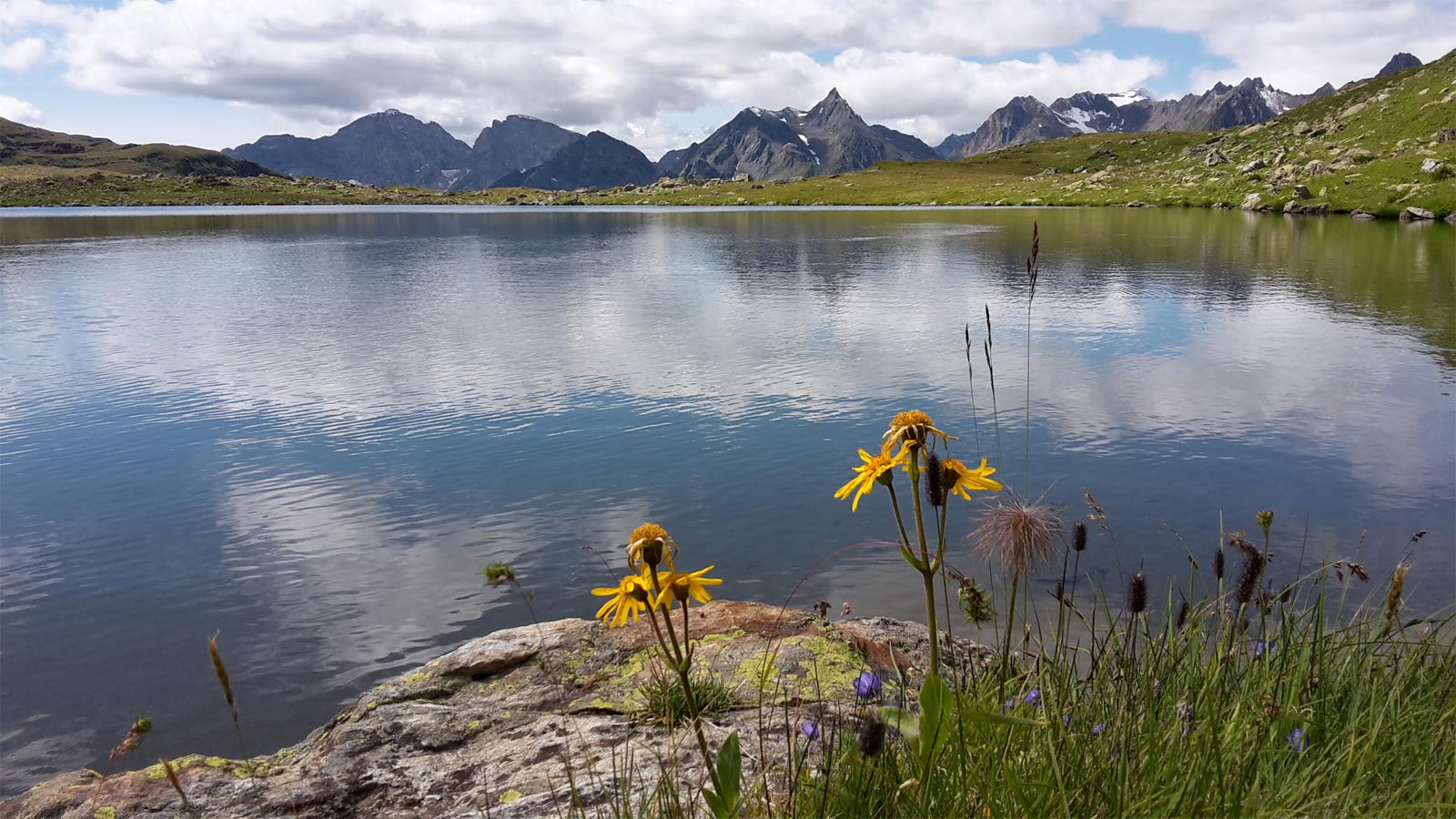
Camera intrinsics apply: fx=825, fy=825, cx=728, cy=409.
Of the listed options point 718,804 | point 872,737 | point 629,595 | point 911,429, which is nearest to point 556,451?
point 629,595

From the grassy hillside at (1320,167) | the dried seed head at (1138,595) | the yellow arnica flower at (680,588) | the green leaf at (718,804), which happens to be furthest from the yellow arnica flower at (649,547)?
the grassy hillside at (1320,167)

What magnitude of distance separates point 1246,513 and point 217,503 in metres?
16.6

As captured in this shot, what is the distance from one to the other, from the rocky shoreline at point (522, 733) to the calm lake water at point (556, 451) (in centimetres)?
229

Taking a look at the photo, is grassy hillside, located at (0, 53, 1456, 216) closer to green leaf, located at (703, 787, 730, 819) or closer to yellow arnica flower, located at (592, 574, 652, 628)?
yellow arnica flower, located at (592, 574, 652, 628)

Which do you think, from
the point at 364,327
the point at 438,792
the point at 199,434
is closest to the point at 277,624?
the point at 438,792

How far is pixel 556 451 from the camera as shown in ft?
52.9

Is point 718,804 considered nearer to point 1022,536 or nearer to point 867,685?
point 867,685

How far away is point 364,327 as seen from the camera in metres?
30.9

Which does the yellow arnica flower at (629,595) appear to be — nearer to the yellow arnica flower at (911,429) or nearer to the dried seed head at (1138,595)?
the yellow arnica flower at (911,429)

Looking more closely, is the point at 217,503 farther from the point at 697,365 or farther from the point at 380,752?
the point at 697,365

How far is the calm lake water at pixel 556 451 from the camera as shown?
9.98 meters

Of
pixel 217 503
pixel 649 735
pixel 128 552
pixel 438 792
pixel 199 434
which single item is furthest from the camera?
pixel 199 434

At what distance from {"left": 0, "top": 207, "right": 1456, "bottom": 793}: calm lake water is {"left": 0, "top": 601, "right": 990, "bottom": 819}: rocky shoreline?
2.29m

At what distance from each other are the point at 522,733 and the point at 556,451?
10656 mm
